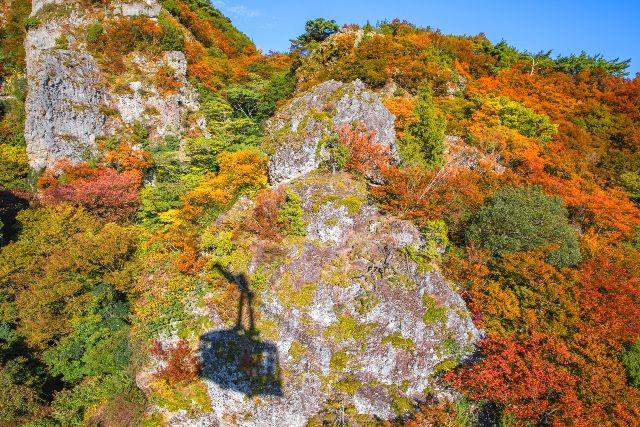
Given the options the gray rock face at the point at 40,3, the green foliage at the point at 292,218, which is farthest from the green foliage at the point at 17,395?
the gray rock face at the point at 40,3

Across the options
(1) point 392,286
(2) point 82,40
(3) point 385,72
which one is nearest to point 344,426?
(1) point 392,286

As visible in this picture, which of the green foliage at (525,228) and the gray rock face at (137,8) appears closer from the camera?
the green foliage at (525,228)

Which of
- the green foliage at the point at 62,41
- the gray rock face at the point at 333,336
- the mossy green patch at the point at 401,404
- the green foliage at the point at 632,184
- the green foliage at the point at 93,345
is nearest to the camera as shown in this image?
the mossy green patch at the point at 401,404

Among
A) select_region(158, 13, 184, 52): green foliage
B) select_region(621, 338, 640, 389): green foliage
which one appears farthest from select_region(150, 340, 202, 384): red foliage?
select_region(158, 13, 184, 52): green foliage

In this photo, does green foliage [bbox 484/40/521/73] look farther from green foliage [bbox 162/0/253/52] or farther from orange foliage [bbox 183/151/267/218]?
green foliage [bbox 162/0/253/52]

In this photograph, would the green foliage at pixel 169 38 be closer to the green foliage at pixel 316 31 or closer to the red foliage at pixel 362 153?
the green foliage at pixel 316 31

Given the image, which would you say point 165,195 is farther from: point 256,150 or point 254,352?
point 254,352

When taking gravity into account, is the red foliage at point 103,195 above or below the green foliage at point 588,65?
below
